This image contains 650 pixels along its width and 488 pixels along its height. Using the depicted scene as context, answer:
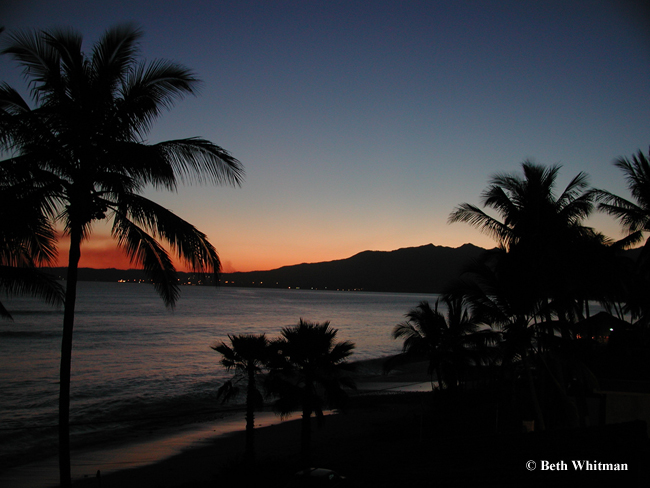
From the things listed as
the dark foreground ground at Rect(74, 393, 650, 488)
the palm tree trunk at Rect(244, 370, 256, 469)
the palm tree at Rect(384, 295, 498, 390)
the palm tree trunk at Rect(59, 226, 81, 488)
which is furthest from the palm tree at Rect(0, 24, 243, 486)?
the palm tree at Rect(384, 295, 498, 390)

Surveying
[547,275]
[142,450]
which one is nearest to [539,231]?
[547,275]

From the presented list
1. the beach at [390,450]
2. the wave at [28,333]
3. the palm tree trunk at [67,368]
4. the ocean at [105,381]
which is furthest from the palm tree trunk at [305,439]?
the wave at [28,333]

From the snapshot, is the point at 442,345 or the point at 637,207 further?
the point at 442,345

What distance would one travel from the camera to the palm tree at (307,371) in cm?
1330

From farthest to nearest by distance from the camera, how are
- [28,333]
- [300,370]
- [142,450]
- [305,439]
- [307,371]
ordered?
1. [28,333]
2. [142,450]
3. [300,370]
4. [307,371]
5. [305,439]

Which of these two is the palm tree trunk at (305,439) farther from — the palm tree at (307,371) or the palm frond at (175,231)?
the palm frond at (175,231)

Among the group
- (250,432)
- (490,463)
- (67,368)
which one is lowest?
(250,432)

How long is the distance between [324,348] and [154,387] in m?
19.7

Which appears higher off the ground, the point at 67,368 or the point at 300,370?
the point at 67,368

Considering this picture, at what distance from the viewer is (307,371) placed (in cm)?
1373

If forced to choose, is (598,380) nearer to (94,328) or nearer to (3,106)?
(3,106)

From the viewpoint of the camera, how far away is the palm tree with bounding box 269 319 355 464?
43.6ft

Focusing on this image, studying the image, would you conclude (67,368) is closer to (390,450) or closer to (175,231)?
(175,231)

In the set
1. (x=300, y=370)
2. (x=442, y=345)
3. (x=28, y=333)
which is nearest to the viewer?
(x=300, y=370)
